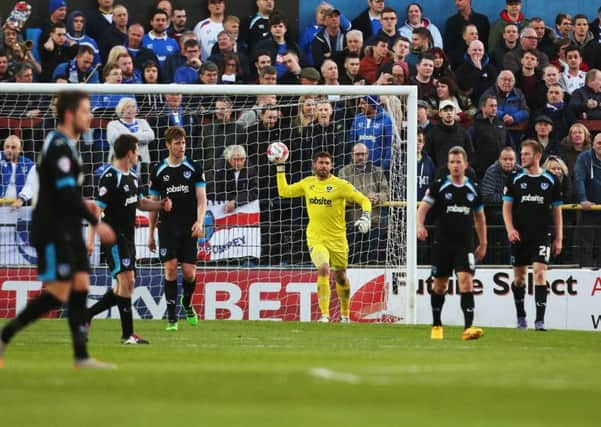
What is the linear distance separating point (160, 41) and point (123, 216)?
798cm

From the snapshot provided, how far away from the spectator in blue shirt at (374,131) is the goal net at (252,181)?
0.02 metres

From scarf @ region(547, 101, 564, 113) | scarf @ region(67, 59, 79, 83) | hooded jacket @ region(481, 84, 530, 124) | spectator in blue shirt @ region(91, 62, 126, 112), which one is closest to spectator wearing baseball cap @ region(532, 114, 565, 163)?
hooded jacket @ region(481, 84, 530, 124)

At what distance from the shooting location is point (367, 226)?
19.7 meters

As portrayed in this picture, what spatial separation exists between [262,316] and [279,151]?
9.08ft

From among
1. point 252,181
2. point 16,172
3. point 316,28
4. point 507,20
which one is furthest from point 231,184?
point 507,20

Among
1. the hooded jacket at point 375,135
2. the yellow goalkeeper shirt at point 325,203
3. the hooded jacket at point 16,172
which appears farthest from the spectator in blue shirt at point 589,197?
the hooded jacket at point 16,172

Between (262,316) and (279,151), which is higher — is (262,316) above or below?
below

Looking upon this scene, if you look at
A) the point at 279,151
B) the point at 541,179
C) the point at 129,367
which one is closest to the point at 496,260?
the point at 541,179

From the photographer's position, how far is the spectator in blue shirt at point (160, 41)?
2244 centimetres

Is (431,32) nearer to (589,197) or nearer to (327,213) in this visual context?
(589,197)

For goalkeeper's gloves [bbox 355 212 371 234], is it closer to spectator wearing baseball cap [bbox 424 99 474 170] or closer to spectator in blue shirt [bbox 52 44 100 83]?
spectator wearing baseball cap [bbox 424 99 474 170]

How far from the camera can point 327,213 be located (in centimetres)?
2062

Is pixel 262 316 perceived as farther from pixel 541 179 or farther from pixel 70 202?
pixel 70 202

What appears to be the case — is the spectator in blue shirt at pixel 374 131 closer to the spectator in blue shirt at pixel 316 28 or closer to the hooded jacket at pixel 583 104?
the spectator in blue shirt at pixel 316 28
